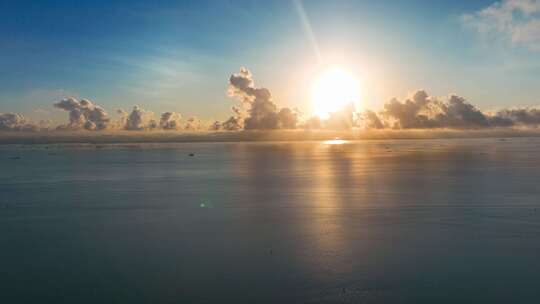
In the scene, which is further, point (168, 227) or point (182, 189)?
point (182, 189)

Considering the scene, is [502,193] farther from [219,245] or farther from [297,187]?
[219,245]

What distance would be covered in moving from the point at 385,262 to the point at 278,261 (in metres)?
5.22

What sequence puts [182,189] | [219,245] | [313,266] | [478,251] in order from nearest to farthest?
[313,266] → [478,251] → [219,245] → [182,189]

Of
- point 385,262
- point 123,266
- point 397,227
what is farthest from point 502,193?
point 123,266

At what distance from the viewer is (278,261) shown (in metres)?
22.4

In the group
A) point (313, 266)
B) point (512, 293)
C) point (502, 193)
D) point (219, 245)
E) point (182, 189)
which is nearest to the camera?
point (512, 293)

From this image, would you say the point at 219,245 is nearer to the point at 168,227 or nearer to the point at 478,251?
the point at 168,227

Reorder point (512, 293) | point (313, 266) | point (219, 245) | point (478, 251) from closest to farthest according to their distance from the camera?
point (512, 293)
point (313, 266)
point (478, 251)
point (219, 245)

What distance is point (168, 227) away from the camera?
3028 cm

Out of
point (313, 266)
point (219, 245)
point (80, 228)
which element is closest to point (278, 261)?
point (313, 266)

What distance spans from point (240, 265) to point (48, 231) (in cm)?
1499

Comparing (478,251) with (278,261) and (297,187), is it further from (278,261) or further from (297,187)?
(297,187)

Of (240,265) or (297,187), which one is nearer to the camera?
(240,265)

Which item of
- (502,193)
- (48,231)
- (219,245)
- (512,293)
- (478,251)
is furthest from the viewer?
(502,193)
